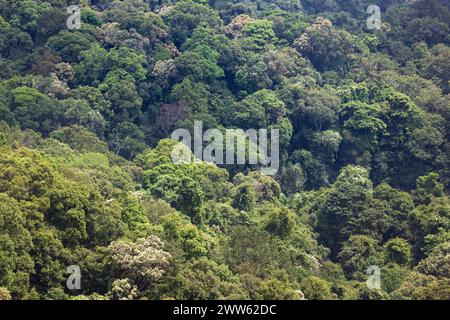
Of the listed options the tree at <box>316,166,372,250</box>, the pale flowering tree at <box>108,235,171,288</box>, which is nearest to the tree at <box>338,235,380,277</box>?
the tree at <box>316,166,372,250</box>

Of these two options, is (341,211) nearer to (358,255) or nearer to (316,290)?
(358,255)

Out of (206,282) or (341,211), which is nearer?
(206,282)

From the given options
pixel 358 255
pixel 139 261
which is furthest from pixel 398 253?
pixel 139 261

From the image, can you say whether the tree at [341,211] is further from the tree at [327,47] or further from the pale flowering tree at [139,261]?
the tree at [327,47]

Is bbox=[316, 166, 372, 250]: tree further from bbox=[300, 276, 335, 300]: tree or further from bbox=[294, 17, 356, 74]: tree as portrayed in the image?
bbox=[294, 17, 356, 74]: tree

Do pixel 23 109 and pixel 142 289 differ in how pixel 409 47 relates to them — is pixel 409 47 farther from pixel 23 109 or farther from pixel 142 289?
pixel 142 289

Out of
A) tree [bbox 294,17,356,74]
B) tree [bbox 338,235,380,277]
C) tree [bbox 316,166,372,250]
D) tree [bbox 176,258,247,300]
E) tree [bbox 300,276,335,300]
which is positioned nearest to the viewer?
tree [bbox 176,258,247,300]

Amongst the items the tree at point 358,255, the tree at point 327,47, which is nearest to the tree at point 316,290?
the tree at point 358,255
